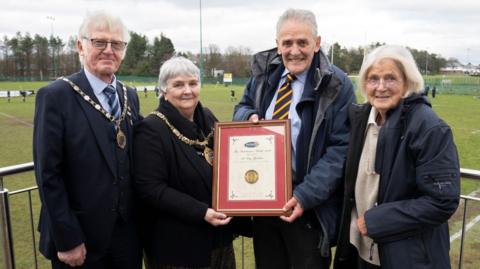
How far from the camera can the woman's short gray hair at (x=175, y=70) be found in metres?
2.92

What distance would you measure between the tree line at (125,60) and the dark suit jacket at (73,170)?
77.5 metres

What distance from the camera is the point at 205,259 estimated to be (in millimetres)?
2953

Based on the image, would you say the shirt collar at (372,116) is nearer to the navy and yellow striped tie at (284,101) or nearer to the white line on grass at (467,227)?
the navy and yellow striped tie at (284,101)

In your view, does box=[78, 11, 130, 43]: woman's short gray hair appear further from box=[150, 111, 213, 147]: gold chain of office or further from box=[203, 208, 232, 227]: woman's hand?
box=[203, 208, 232, 227]: woman's hand

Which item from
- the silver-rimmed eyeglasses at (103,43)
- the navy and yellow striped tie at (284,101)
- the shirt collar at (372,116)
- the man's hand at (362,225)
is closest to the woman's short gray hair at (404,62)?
the shirt collar at (372,116)

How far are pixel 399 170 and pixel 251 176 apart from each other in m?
0.99

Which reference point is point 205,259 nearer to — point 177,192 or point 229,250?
point 229,250

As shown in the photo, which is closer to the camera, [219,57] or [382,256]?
[382,256]

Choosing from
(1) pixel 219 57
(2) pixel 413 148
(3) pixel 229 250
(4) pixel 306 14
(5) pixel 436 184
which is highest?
(1) pixel 219 57

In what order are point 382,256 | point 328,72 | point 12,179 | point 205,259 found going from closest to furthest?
point 382,256, point 328,72, point 205,259, point 12,179

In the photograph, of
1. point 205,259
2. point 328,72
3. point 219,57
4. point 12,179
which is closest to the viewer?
point 328,72

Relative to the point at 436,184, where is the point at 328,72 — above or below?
above

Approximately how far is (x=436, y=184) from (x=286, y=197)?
0.94m

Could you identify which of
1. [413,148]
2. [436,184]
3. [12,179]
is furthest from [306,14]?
[12,179]
